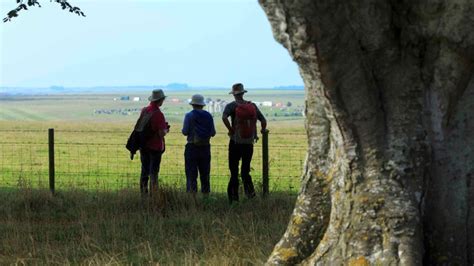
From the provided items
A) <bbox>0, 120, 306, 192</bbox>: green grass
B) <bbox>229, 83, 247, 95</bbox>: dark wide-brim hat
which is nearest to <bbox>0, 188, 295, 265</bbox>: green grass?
<bbox>229, 83, 247, 95</bbox>: dark wide-brim hat

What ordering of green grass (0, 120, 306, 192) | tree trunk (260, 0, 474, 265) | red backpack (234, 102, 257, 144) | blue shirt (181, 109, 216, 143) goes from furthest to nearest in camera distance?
green grass (0, 120, 306, 192), blue shirt (181, 109, 216, 143), red backpack (234, 102, 257, 144), tree trunk (260, 0, 474, 265)

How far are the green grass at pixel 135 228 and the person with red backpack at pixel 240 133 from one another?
1.44 ft

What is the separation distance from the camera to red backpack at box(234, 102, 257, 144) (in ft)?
40.8

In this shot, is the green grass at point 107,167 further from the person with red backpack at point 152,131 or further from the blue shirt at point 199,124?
the person with red backpack at point 152,131

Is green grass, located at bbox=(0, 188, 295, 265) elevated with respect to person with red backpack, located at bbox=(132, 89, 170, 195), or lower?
lower

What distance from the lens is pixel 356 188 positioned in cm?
546

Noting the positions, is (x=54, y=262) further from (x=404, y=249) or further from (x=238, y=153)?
(x=238, y=153)

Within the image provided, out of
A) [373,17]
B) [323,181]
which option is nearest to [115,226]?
[323,181]

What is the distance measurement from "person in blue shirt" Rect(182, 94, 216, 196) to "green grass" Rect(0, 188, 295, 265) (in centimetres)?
95

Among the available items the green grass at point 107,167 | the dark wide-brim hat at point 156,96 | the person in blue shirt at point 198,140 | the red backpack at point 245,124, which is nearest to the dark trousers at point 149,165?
the person in blue shirt at point 198,140

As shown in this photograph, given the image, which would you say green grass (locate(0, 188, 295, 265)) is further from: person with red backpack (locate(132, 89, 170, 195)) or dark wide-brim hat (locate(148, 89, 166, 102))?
dark wide-brim hat (locate(148, 89, 166, 102))

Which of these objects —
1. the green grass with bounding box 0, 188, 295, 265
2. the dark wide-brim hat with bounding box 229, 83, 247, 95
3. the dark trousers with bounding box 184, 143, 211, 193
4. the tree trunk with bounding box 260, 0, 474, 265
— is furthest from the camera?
the dark trousers with bounding box 184, 143, 211, 193

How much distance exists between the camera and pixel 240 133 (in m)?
12.5

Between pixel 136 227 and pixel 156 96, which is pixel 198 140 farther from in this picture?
pixel 136 227
